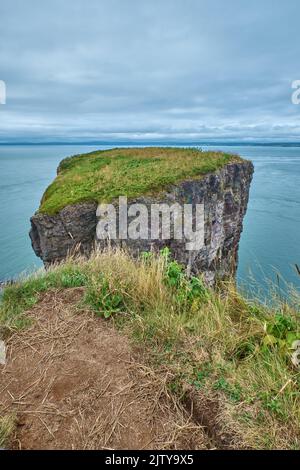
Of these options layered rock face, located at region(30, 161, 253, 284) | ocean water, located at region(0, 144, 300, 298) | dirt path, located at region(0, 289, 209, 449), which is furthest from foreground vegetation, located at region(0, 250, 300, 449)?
ocean water, located at region(0, 144, 300, 298)

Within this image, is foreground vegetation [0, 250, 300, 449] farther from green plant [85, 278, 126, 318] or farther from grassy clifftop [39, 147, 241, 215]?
grassy clifftop [39, 147, 241, 215]

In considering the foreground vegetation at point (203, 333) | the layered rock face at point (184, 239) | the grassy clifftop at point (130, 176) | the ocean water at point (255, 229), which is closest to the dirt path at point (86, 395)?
the foreground vegetation at point (203, 333)

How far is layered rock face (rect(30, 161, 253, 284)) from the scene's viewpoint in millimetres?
15664

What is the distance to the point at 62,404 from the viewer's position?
3.03 m

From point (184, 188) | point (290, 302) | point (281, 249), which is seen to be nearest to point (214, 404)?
point (290, 302)

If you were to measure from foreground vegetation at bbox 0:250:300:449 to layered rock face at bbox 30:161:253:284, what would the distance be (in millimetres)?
6455

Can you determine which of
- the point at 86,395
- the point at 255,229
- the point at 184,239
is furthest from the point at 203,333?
the point at 255,229

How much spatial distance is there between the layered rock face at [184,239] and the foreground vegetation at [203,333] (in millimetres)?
6455

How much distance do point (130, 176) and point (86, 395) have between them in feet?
52.2

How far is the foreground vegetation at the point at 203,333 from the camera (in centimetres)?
273

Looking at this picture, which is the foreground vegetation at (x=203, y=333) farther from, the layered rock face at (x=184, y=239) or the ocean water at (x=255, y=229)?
the ocean water at (x=255, y=229)

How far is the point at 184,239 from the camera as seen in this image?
16.8 metres
